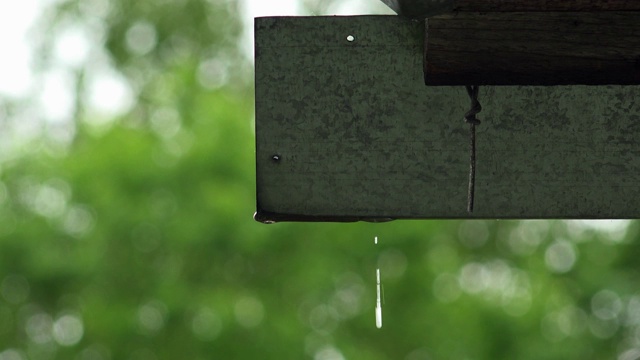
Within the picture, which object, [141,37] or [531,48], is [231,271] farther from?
[531,48]

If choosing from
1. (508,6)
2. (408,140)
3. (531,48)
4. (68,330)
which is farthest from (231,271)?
(508,6)

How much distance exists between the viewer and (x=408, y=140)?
2184 mm

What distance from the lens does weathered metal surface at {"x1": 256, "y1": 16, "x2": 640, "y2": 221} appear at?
2.16 meters

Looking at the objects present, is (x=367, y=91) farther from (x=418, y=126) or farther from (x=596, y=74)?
(x=596, y=74)

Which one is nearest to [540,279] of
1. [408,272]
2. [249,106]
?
[408,272]

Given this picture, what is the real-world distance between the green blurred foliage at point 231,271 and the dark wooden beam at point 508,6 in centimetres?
712

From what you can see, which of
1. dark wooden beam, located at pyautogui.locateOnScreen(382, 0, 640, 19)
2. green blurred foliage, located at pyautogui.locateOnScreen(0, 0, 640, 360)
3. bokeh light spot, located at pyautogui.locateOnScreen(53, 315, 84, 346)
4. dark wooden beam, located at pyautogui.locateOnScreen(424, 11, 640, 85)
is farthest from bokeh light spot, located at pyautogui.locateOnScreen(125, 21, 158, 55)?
dark wooden beam, located at pyautogui.locateOnScreen(382, 0, 640, 19)

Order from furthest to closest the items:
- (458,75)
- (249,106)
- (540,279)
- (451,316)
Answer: (249,106), (540,279), (451,316), (458,75)

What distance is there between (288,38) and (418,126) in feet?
0.95

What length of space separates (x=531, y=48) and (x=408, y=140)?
31 centimetres

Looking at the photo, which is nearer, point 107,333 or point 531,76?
point 531,76

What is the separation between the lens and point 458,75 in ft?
6.70

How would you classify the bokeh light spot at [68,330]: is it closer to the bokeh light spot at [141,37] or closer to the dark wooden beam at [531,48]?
the bokeh light spot at [141,37]

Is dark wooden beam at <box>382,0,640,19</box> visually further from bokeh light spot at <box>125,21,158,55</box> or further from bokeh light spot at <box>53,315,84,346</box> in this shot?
bokeh light spot at <box>125,21,158,55</box>
